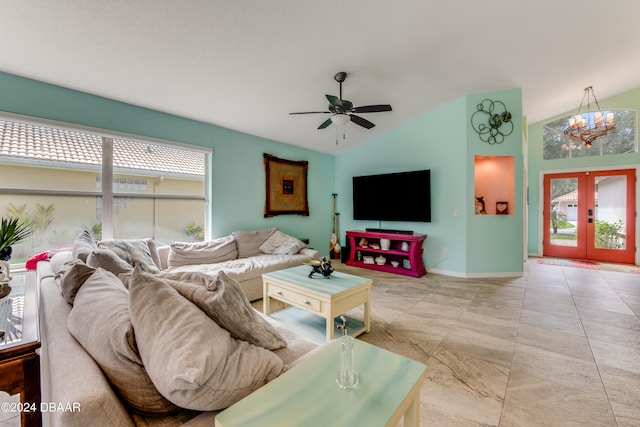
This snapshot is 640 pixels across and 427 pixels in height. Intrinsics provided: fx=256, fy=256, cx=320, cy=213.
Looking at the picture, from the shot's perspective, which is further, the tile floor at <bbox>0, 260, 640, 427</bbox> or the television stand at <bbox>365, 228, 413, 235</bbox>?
the television stand at <bbox>365, 228, 413, 235</bbox>

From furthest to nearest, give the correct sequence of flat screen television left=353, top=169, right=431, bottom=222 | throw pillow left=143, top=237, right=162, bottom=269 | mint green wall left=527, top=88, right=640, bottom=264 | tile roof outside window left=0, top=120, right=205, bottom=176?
1. mint green wall left=527, top=88, right=640, bottom=264
2. flat screen television left=353, top=169, right=431, bottom=222
3. throw pillow left=143, top=237, right=162, bottom=269
4. tile roof outside window left=0, top=120, right=205, bottom=176

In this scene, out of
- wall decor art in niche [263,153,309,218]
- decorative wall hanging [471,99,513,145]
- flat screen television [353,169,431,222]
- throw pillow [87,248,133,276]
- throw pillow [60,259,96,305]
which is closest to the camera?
throw pillow [60,259,96,305]

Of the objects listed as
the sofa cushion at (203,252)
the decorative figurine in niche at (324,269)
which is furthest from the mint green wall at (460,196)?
the sofa cushion at (203,252)

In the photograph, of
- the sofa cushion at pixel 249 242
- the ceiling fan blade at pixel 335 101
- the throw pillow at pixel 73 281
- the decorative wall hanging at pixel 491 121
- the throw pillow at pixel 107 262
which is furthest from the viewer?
the decorative wall hanging at pixel 491 121

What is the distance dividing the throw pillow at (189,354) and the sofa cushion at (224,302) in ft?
0.16

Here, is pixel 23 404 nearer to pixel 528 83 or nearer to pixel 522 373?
pixel 522 373

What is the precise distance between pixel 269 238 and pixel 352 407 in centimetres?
345

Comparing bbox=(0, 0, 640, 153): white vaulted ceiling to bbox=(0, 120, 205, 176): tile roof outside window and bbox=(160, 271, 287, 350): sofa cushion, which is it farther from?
bbox=(160, 271, 287, 350): sofa cushion

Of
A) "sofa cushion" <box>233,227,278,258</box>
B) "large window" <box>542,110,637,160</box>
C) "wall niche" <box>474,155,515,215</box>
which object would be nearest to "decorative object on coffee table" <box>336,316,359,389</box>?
"sofa cushion" <box>233,227,278,258</box>

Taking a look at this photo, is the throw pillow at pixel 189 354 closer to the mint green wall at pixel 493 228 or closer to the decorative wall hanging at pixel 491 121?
the mint green wall at pixel 493 228

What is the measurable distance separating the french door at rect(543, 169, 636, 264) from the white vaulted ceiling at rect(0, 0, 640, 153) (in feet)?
7.50

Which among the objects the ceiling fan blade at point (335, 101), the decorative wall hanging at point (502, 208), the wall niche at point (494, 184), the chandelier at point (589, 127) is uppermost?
the chandelier at point (589, 127)

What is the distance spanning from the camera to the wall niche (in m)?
4.20

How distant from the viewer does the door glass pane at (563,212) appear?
5.55 meters
